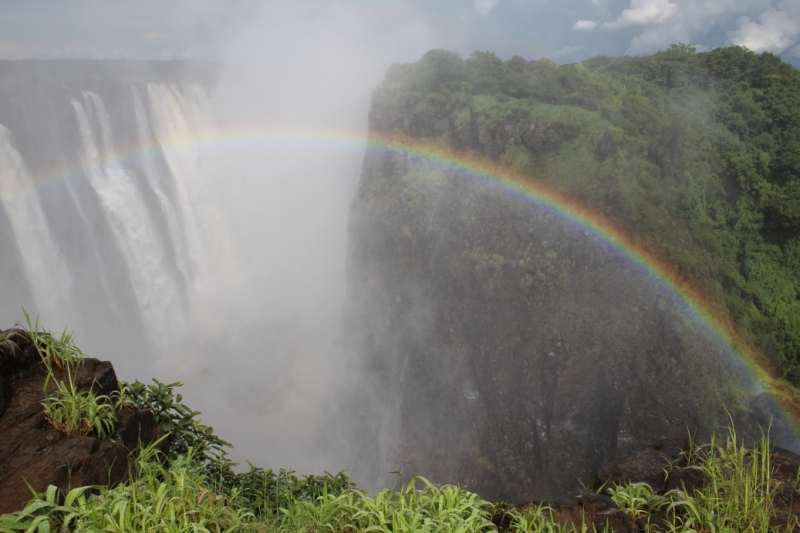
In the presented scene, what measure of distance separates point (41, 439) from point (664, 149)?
19.0 meters

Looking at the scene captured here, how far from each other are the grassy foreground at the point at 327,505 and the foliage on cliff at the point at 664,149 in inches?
508

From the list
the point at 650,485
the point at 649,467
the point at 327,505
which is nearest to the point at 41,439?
the point at 327,505

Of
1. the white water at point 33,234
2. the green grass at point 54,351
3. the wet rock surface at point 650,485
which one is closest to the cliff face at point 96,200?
the white water at point 33,234

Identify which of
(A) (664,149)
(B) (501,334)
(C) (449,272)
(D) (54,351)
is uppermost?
(A) (664,149)

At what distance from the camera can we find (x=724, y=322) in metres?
14.3

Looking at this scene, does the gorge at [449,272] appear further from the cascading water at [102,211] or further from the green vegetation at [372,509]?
the green vegetation at [372,509]

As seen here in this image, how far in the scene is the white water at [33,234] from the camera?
1619 centimetres

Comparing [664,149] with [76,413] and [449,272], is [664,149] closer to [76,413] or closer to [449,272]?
[449,272]

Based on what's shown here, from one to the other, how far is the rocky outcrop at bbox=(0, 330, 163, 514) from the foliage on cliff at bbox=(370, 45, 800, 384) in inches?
576

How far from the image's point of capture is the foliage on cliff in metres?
15.2

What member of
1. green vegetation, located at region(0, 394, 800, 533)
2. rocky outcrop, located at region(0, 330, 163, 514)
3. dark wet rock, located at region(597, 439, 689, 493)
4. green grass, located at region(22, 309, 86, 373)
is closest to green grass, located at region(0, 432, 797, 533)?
green vegetation, located at region(0, 394, 800, 533)

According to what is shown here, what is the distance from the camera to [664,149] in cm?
1727

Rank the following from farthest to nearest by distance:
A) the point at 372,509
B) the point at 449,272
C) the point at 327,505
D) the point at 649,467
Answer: the point at 449,272 → the point at 649,467 → the point at 327,505 → the point at 372,509

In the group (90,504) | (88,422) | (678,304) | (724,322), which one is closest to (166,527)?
(90,504)
